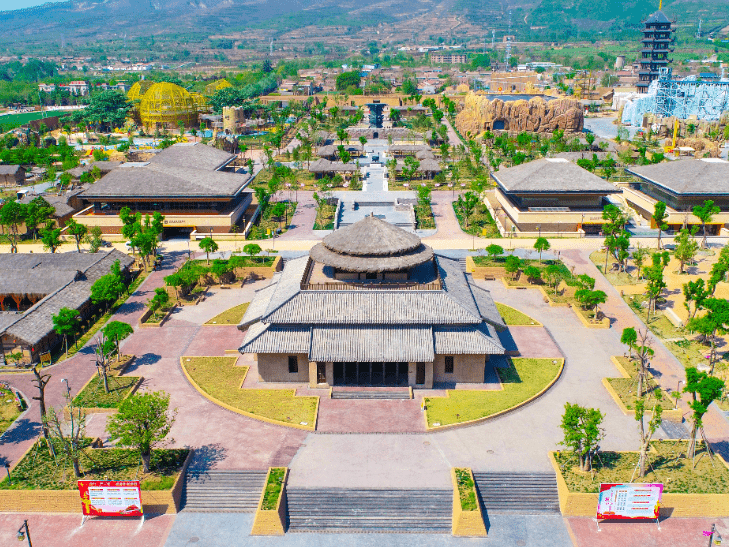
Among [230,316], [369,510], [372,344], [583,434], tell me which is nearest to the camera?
[369,510]

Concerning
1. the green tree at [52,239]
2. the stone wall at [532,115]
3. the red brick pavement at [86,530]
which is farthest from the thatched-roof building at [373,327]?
the stone wall at [532,115]

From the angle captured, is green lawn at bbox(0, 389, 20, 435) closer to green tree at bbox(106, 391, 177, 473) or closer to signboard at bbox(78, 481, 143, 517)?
green tree at bbox(106, 391, 177, 473)

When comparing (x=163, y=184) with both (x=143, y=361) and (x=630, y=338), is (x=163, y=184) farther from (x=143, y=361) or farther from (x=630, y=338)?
(x=630, y=338)

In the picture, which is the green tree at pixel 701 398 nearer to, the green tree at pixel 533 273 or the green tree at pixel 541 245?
the green tree at pixel 533 273

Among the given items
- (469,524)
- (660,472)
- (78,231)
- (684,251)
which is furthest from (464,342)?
(78,231)

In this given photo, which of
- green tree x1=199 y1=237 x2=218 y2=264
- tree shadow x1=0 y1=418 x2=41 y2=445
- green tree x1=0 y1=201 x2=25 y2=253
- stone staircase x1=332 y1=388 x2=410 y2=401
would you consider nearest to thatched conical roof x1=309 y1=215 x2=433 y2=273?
stone staircase x1=332 y1=388 x2=410 y2=401
